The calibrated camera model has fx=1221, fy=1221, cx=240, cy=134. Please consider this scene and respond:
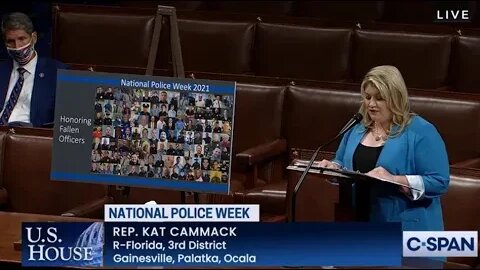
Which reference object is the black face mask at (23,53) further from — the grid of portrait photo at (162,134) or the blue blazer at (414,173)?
the blue blazer at (414,173)

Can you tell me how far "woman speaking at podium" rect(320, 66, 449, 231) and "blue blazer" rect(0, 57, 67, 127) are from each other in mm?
1483

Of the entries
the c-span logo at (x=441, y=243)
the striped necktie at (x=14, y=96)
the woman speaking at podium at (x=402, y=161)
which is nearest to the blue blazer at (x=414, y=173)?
the woman speaking at podium at (x=402, y=161)

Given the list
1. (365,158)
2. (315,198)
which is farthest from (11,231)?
(365,158)

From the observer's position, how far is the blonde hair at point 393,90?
3463mm

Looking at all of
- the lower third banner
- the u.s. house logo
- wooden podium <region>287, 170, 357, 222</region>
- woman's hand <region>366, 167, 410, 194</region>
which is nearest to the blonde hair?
woman's hand <region>366, 167, 410, 194</region>

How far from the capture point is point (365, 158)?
3555 mm

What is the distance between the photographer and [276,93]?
462cm

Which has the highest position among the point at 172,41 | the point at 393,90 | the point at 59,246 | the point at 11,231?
the point at 172,41

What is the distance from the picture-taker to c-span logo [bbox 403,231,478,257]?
9.05 feet

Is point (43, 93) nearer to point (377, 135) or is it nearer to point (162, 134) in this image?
point (162, 134)

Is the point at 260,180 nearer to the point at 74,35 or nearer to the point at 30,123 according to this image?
the point at 30,123

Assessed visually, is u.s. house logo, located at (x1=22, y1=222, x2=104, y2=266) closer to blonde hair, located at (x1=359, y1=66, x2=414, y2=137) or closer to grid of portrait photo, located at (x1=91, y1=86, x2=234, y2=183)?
grid of portrait photo, located at (x1=91, y1=86, x2=234, y2=183)

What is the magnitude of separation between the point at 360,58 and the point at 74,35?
1264 millimetres

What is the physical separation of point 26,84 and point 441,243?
89.2 inches
